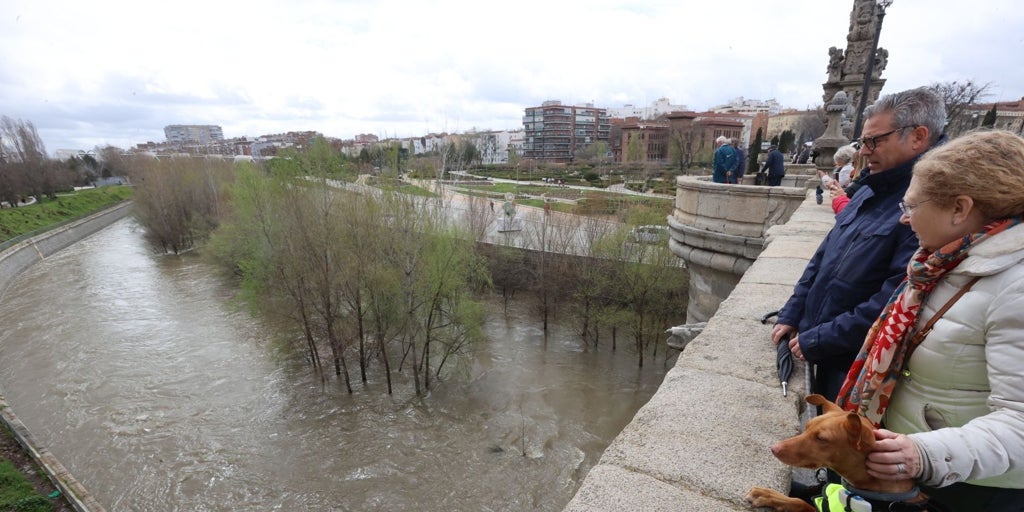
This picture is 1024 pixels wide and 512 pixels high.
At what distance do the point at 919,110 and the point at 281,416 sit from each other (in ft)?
47.4

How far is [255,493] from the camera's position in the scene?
10008 millimetres

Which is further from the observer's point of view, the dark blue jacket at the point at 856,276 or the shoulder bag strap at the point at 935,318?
the dark blue jacket at the point at 856,276

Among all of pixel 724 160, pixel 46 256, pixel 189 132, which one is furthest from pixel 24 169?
pixel 189 132

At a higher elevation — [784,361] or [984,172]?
[984,172]

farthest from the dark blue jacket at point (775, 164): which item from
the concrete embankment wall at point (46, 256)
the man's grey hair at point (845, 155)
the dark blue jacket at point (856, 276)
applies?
the concrete embankment wall at point (46, 256)

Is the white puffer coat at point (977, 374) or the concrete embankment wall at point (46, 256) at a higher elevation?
the white puffer coat at point (977, 374)

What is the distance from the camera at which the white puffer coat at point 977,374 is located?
3.33 feet

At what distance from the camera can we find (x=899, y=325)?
1.34 m

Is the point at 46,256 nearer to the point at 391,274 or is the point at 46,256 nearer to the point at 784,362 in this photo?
the point at 391,274

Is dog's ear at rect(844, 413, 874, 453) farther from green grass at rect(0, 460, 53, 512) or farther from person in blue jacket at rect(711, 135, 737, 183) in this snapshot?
green grass at rect(0, 460, 53, 512)

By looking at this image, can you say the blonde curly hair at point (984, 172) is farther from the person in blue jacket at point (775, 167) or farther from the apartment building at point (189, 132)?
the apartment building at point (189, 132)

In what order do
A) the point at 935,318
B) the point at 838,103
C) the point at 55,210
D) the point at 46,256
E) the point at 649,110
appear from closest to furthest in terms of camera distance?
1. the point at 935,318
2. the point at 838,103
3. the point at 46,256
4. the point at 55,210
5. the point at 649,110

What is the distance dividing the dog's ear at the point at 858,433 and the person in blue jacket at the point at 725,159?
8.03m

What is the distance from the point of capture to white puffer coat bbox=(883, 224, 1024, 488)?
1015mm
